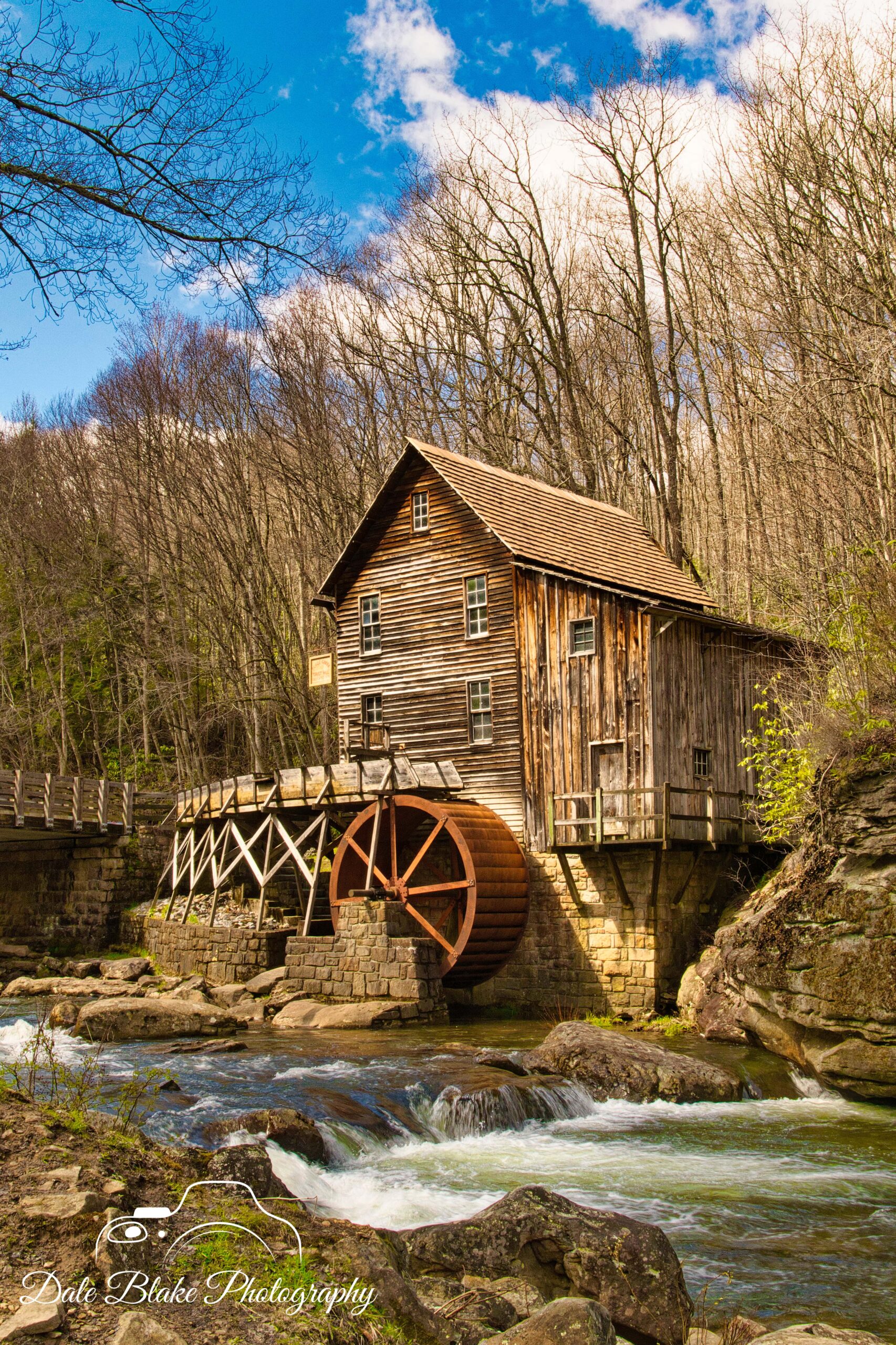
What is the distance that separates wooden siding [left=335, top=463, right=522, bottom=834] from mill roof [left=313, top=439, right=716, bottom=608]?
32 cm

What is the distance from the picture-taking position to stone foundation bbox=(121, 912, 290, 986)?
2042 cm

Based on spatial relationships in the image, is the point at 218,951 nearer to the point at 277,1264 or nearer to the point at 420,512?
the point at 420,512

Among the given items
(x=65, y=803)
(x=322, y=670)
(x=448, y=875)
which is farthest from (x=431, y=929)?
(x=65, y=803)

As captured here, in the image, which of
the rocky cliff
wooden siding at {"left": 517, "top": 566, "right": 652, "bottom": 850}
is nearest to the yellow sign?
wooden siding at {"left": 517, "top": 566, "right": 652, "bottom": 850}

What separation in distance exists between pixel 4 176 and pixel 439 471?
1574cm

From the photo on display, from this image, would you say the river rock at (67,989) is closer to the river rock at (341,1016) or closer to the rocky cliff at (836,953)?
the river rock at (341,1016)

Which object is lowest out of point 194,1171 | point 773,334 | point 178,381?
point 194,1171

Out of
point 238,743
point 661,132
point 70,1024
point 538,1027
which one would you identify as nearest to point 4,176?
point 70,1024

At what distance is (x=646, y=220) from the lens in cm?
2741

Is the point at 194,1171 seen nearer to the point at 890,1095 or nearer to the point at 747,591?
the point at 890,1095

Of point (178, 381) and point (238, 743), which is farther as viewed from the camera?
point (238, 743)

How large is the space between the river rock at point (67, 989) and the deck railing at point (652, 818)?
7.93m

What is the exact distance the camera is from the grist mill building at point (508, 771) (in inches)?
697

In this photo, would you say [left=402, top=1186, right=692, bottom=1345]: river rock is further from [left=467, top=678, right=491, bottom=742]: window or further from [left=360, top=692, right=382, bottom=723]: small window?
[left=360, top=692, right=382, bottom=723]: small window
